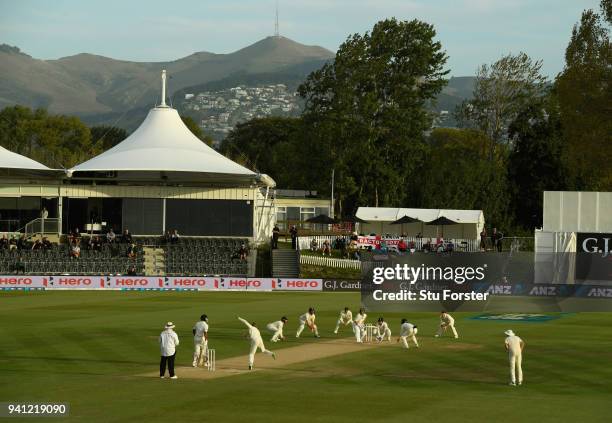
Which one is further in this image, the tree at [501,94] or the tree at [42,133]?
the tree at [42,133]

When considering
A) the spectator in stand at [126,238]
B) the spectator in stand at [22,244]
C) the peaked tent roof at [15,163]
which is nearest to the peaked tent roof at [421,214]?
the spectator in stand at [126,238]

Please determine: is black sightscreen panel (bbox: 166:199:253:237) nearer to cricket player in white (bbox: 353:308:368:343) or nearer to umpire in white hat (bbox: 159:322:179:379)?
cricket player in white (bbox: 353:308:368:343)

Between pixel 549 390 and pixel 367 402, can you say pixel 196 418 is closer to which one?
pixel 367 402

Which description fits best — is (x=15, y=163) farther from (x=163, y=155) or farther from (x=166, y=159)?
(x=166, y=159)

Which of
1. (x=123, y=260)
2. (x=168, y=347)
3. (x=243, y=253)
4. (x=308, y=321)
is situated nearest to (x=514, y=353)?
(x=168, y=347)

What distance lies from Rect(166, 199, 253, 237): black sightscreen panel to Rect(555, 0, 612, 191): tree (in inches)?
932

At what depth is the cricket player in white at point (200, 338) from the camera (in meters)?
Answer: 30.5

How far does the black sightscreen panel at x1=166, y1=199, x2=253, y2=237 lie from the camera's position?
2899 inches

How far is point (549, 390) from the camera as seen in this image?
92.0ft

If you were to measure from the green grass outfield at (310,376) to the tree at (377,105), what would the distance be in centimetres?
4923

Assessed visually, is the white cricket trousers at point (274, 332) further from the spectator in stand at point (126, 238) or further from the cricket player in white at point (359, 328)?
the spectator in stand at point (126, 238)

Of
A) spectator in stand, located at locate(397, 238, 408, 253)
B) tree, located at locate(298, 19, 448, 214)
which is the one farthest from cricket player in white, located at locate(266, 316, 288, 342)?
tree, located at locate(298, 19, 448, 214)

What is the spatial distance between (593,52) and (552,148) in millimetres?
35144

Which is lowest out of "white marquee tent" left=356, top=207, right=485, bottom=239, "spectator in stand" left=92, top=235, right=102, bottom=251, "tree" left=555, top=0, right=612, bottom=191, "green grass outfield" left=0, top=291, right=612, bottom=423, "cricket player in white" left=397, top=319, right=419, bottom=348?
"green grass outfield" left=0, top=291, right=612, bottom=423
